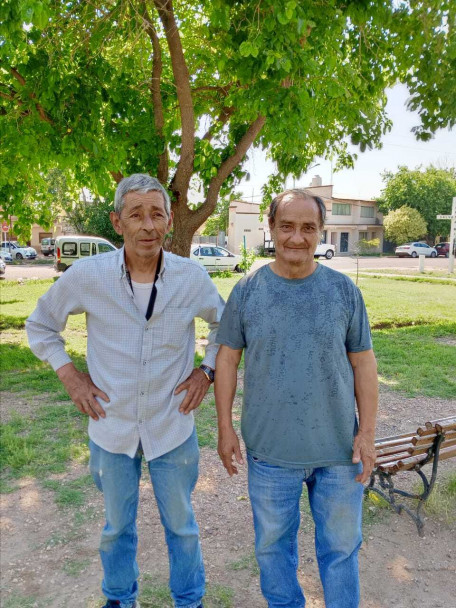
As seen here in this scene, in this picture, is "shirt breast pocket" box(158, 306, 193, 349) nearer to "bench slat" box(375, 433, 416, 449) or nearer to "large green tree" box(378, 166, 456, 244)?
"bench slat" box(375, 433, 416, 449)

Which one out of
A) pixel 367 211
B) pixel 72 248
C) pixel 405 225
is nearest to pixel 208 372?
pixel 72 248

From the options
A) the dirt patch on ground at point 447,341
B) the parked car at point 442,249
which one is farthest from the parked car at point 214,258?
the parked car at point 442,249

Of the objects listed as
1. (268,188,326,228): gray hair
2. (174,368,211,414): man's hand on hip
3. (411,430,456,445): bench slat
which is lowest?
(411,430,456,445): bench slat

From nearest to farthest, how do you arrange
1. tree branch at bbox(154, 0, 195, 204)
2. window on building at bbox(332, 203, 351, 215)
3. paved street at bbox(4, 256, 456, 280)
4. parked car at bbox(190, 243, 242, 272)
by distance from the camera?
1. tree branch at bbox(154, 0, 195, 204)
2. parked car at bbox(190, 243, 242, 272)
3. paved street at bbox(4, 256, 456, 280)
4. window on building at bbox(332, 203, 351, 215)

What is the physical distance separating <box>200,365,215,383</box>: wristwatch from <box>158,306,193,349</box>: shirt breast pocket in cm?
17

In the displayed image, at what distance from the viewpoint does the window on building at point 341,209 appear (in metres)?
50.7

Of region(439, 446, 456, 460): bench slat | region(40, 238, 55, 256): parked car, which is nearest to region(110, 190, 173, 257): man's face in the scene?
region(439, 446, 456, 460): bench slat

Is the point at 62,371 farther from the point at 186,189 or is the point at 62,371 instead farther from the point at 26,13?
the point at 186,189

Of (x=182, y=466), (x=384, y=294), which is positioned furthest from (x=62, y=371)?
(x=384, y=294)

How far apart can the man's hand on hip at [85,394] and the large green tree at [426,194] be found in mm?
48182

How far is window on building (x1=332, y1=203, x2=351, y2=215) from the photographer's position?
50.7 m

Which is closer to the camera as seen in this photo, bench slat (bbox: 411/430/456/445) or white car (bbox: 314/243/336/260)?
bench slat (bbox: 411/430/456/445)

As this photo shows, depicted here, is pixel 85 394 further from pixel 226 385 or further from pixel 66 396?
pixel 66 396

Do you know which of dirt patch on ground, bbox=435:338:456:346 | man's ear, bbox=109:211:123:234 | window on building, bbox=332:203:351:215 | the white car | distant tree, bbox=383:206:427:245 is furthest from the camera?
window on building, bbox=332:203:351:215
